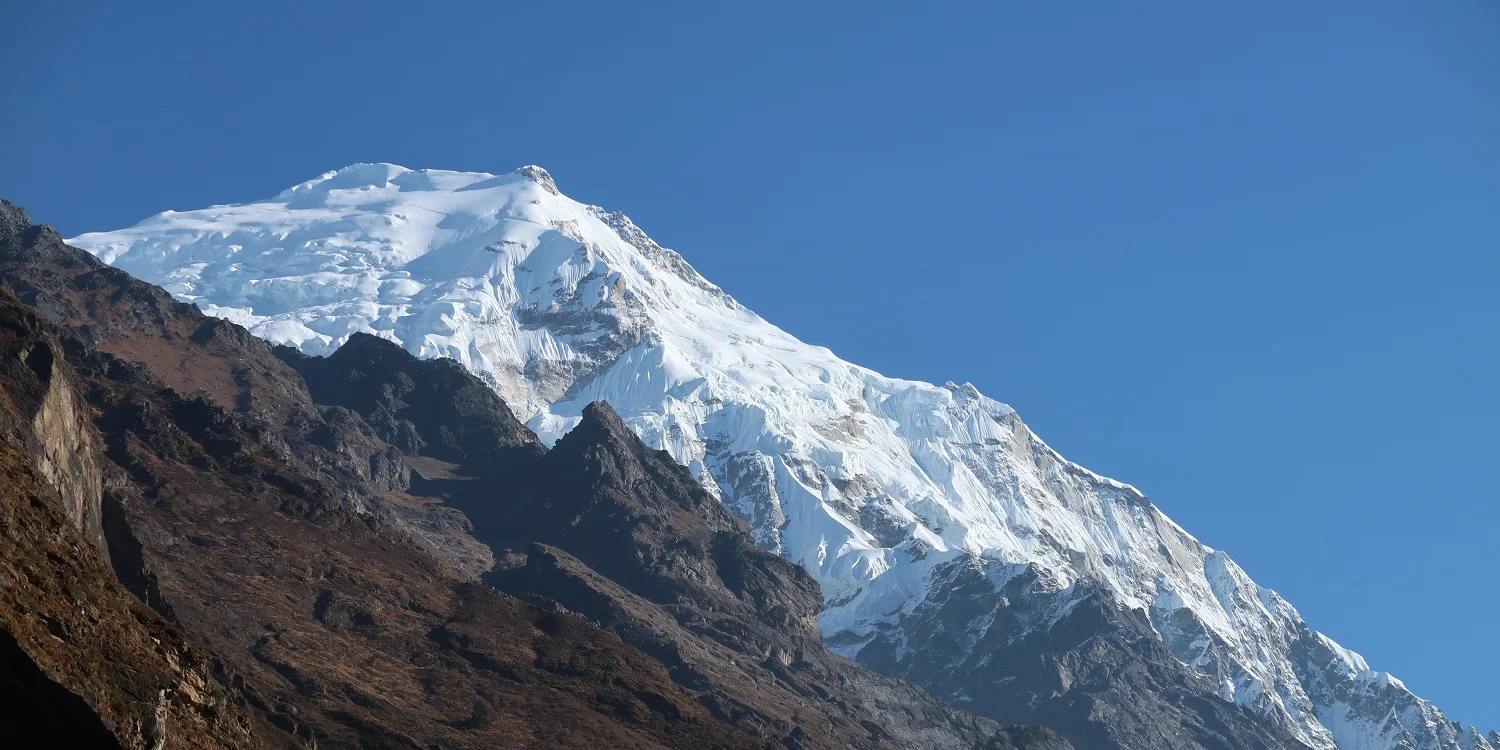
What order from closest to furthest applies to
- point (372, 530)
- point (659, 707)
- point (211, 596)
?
1. point (211, 596)
2. point (659, 707)
3. point (372, 530)

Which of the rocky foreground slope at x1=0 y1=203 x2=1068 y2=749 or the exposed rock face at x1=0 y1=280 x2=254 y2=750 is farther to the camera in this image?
the rocky foreground slope at x1=0 y1=203 x2=1068 y2=749

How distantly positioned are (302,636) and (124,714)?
84.3m

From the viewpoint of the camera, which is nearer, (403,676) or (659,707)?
(403,676)

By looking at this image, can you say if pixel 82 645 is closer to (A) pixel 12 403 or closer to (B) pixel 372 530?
(A) pixel 12 403

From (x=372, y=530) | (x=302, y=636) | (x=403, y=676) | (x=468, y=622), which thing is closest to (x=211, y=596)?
(x=302, y=636)

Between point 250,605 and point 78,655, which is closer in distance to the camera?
point 78,655

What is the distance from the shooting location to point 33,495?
5862 cm

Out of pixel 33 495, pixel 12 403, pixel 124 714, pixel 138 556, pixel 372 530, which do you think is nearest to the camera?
pixel 124 714

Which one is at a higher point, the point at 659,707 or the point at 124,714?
the point at 659,707

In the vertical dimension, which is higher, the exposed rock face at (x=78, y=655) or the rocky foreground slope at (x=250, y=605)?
the rocky foreground slope at (x=250, y=605)

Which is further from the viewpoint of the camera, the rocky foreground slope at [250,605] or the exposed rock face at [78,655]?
the rocky foreground slope at [250,605]

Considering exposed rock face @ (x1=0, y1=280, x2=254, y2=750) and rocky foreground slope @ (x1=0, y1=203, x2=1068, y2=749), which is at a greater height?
rocky foreground slope @ (x1=0, y1=203, x2=1068, y2=749)

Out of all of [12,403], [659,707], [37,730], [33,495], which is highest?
[659,707]

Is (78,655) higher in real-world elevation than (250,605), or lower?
lower
